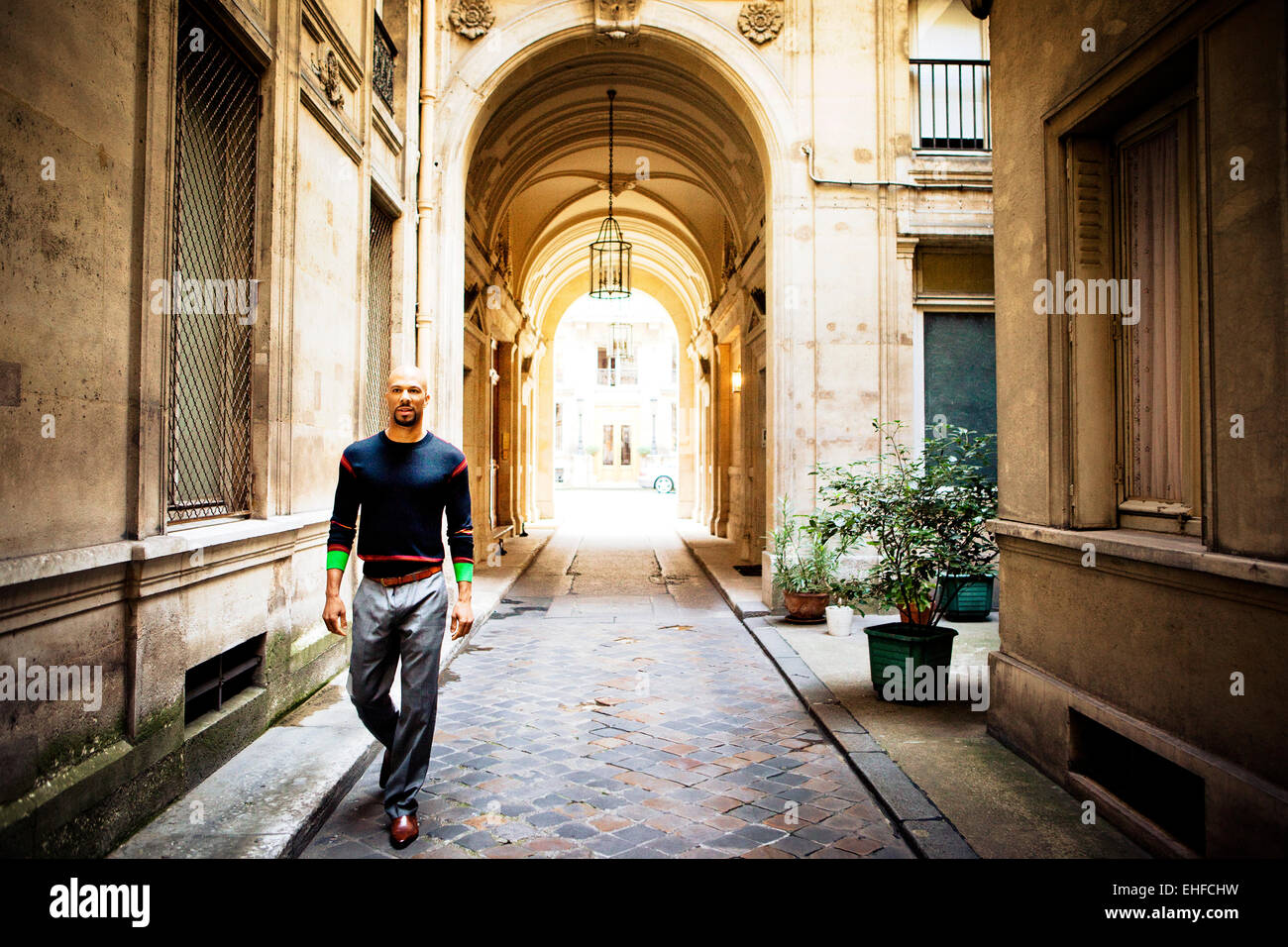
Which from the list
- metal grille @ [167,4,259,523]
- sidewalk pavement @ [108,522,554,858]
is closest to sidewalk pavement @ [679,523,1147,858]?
sidewalk pavement @ [108,522,554,858]

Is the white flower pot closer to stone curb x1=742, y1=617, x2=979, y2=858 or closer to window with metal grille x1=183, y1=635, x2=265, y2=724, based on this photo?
stone curb x1=742, y1=617, x2=979, y2=858

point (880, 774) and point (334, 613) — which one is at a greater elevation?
point (334, 613)

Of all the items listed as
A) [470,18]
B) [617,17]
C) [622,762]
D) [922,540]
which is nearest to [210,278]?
[622,762]

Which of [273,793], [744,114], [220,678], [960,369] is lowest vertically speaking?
[273,793]

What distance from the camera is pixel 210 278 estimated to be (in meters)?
4.98

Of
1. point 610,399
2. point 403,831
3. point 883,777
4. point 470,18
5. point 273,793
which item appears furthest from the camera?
point 610,399

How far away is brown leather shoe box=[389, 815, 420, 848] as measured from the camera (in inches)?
148

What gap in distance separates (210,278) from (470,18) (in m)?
7.23

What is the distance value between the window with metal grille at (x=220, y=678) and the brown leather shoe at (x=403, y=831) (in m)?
1.31

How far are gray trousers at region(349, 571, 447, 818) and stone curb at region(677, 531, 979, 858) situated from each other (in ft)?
7.47

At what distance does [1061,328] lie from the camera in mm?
4762

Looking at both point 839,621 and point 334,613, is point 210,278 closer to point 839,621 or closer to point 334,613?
point 334,613

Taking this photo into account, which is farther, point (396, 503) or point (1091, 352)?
point (1091, 352)
